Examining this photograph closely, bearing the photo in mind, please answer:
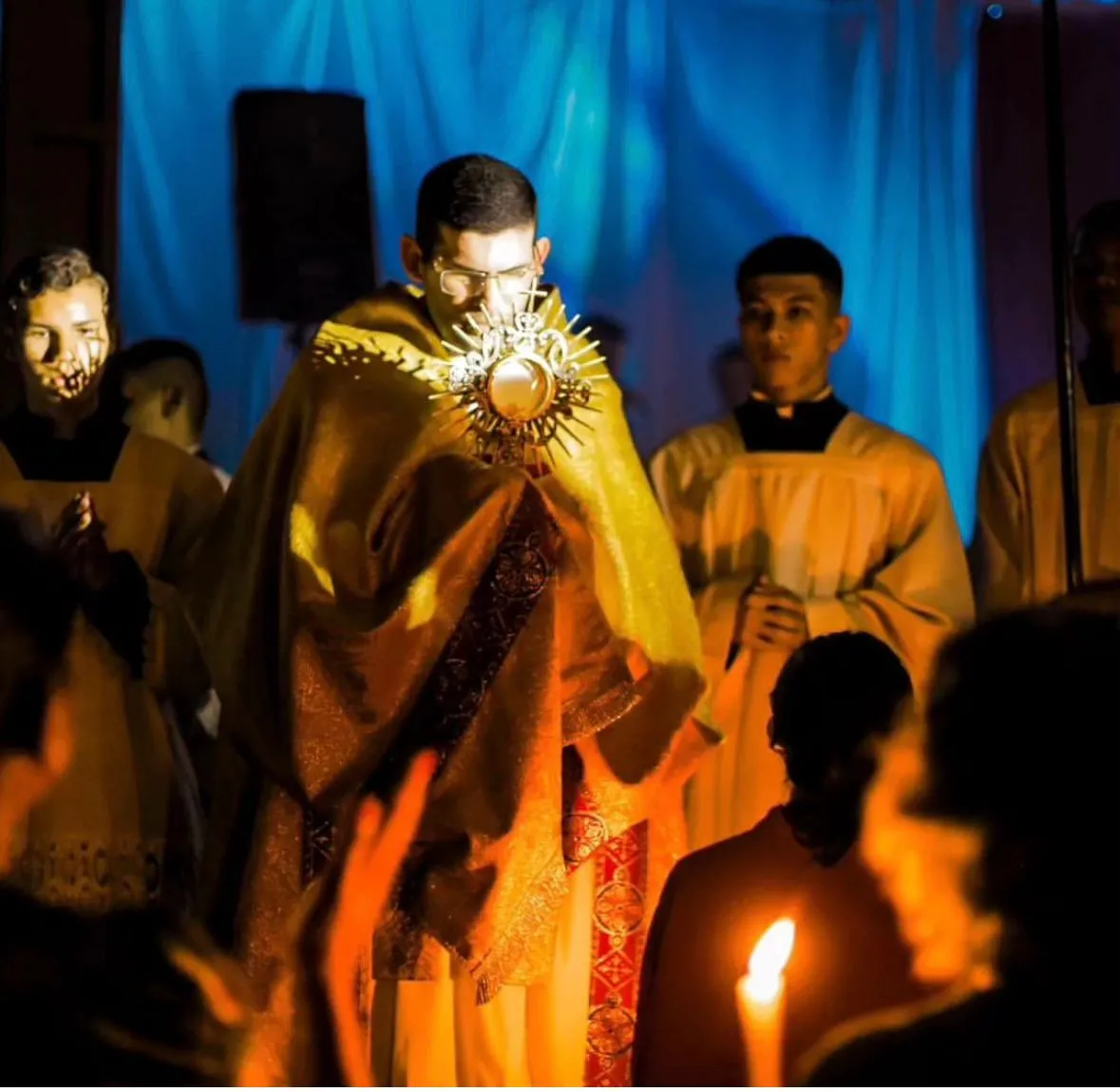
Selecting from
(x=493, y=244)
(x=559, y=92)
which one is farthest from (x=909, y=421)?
(x=493, y=244)

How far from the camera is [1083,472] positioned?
5031mm

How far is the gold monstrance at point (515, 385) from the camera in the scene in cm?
425

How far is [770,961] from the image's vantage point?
10.1ft

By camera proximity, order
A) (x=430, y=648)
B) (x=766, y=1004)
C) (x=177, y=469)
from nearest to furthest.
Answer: (x=766, y=1004) → (x=430, y=648) → (x=177, y=469)

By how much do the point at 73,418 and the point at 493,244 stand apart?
0.94m

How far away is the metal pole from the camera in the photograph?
468cm

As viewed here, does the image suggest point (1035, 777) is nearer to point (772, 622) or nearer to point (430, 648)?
point (430, 648)

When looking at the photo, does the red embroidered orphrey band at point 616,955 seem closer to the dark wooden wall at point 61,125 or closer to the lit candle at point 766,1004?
the lit candle at point 766,1004

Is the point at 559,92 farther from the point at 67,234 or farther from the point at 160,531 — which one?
the point at 160,531

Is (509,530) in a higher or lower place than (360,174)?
lower

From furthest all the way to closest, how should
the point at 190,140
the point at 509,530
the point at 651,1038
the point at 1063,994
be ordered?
1. the point at 190,140
2. the point at 509,530
3. the point at 651,1038
4. the point at 1063,994

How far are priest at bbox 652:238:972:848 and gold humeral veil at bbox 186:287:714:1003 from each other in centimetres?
32

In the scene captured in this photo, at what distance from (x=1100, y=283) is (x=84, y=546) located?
2.30 m

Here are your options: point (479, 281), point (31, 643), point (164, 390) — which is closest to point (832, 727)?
point (479, 281)
